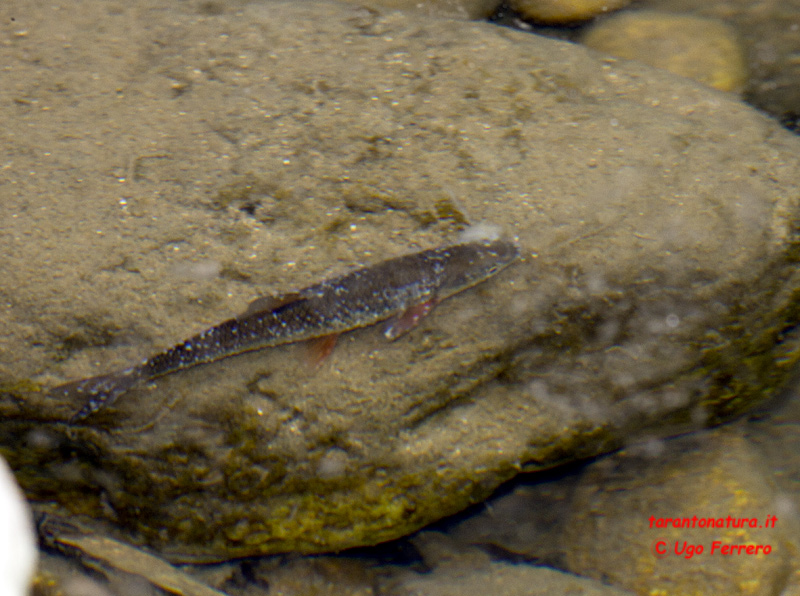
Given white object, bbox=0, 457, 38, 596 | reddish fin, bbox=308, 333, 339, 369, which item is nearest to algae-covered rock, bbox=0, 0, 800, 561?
reddish fin, bbox=308, 333, 339, 369

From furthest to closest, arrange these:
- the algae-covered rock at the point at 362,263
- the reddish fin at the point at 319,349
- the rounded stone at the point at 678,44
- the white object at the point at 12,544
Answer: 1. the rounded stone at the point at 678,44
2. the reddish fin at the point at 319,349
3. the algae-covered rock at the point at 362,263
4. the white object at the point at 12,544

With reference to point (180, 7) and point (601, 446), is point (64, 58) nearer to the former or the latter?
point (180, 7)

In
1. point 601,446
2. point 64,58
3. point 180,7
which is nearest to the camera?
point 601,446

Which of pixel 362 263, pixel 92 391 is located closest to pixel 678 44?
pixel 362 263

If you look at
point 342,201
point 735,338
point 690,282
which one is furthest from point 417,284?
point 735,338

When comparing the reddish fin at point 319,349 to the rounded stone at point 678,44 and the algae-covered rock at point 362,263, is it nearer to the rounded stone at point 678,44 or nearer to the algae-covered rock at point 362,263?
the algae-covered rock at point 362,263

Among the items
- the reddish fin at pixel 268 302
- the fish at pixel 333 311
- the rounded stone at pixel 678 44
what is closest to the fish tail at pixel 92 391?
the fish at pixel 333 311

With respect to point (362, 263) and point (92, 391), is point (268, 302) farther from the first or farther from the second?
point (92, 391)
